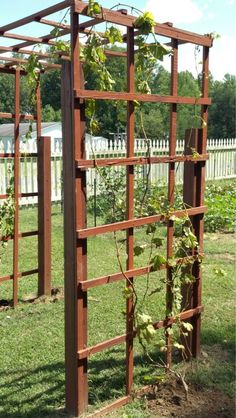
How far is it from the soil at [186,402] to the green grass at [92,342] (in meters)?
0.09

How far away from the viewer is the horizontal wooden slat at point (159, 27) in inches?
103

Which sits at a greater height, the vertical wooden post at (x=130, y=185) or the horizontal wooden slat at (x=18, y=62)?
the horizontal wooden slat at (x=18, y=62)

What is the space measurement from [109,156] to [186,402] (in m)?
10.9

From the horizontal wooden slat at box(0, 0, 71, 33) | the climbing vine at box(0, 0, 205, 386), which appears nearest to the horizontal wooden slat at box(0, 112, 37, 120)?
the climbing vine at box(0, 0, 205, 386)

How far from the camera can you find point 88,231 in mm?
2797

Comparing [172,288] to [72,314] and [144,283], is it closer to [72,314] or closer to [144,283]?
[72,314]

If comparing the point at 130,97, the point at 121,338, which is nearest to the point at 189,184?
the point at 130,97

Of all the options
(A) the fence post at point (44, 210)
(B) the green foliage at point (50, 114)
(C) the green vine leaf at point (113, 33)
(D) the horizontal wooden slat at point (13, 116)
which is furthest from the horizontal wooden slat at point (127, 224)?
(B) the green foliage at point (50, 114)

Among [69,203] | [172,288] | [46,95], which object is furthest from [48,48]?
[46,95]

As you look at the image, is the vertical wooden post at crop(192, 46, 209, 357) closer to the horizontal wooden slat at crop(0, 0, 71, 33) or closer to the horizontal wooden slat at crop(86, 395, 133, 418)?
the horizontal wooden slat at crop(86, 395, 133, 418)

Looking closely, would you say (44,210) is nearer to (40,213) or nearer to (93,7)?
(40,213)

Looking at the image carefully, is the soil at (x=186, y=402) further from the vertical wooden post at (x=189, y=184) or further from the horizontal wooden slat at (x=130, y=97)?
the horizontal wooden slat at (x=130, y=97)

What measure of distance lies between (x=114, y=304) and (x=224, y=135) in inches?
1461

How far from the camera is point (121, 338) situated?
312 cm
